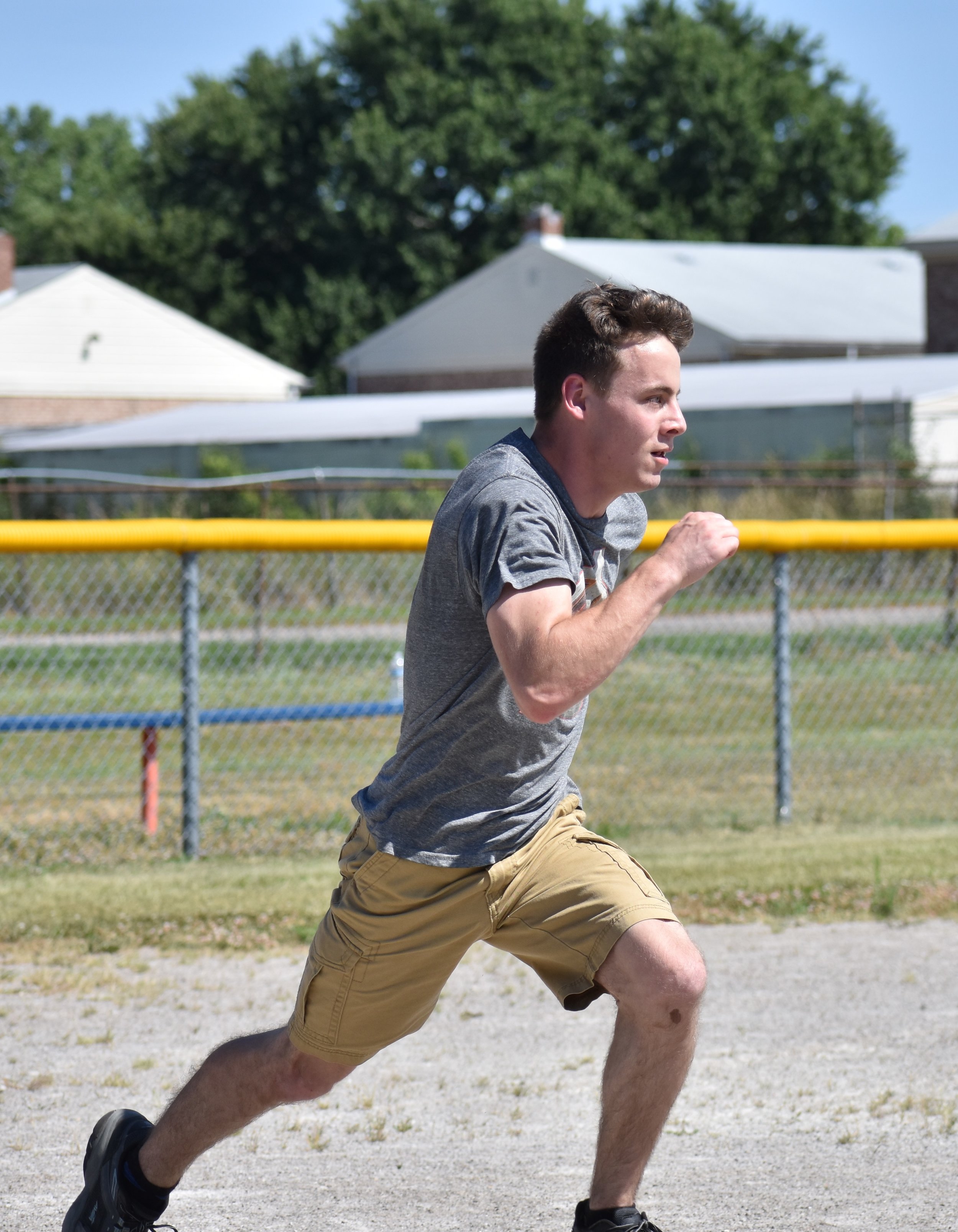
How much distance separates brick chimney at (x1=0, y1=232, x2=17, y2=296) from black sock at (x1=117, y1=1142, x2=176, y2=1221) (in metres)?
45.9

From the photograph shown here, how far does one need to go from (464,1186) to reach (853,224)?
206 feet

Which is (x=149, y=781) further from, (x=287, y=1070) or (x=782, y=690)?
(x=287, y=1070)

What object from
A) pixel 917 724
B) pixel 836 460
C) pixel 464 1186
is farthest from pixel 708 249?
pixel 464 1186

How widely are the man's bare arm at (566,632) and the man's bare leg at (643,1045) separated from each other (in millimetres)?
522

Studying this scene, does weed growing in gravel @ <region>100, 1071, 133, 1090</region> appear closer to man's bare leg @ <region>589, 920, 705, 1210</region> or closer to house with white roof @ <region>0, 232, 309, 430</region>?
man's bare leg @ <region>589, 920, 705, 1210</region>

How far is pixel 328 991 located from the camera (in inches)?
123

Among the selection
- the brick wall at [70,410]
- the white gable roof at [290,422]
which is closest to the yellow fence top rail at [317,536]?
the white gable roof at [290,422]

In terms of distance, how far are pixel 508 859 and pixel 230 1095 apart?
0.74 m

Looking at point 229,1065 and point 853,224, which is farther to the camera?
point 853,224

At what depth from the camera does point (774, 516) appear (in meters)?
19.4

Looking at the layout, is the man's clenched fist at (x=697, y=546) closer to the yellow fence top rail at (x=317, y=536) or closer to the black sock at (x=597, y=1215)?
the black sock at (x=597, y=1215)

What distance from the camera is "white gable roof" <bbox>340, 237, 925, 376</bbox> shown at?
4206cm

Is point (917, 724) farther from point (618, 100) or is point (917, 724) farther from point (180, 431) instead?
point (618, 100)

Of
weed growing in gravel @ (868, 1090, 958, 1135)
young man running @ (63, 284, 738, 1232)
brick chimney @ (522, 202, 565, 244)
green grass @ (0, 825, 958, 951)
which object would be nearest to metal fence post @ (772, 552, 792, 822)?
green grass @ (0, 825, 958, 951)
